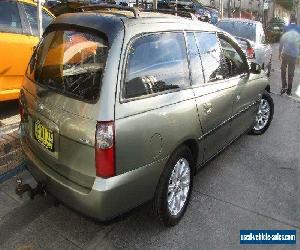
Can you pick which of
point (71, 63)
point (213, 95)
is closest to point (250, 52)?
point (213, 95)

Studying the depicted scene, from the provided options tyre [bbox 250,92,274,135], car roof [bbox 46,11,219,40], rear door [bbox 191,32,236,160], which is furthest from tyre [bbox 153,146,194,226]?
tyre [bbox 250,92,274,135]

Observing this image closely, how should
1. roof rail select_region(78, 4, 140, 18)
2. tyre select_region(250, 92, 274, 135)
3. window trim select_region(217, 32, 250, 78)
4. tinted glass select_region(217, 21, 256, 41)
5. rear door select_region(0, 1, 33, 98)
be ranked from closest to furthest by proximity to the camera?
roof rail select_region(78, 4, 140, 18), window trim select_region(217, 32, 250, 78), rear door select_region(0, 1, 33, 98), tyre select_region(250, 92, 274, 135), tinted glass select_region(217, 21, 256, 41)

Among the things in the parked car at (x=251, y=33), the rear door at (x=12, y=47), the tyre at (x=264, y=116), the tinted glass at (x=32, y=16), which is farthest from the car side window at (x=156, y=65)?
the parked car at (x=251, y=33)

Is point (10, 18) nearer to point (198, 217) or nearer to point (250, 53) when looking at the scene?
point (198, 217)

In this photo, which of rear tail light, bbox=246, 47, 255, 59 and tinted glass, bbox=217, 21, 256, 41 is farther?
tinted glass, bbox=217, 21, 256, 41

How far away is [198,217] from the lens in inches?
144

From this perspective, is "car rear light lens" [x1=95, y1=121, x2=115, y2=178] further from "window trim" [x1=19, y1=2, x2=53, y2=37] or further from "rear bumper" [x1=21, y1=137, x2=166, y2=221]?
"window trim" [x1=19, y1=2, x2=53, y2=37]

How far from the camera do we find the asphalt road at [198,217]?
3.24 meters

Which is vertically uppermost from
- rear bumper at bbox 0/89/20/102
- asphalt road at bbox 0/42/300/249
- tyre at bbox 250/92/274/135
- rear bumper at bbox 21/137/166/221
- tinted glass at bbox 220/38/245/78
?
tinted glass at bbox 220/38/245/78

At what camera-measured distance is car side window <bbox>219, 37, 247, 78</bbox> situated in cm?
439

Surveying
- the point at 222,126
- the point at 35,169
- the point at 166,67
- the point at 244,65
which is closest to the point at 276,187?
the point at 222,126

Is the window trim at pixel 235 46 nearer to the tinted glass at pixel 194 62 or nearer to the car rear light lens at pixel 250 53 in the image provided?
the tinted glass at pixel 194 62

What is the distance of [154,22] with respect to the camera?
10.5 ft

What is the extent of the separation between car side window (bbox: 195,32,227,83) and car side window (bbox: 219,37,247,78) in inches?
5.4
